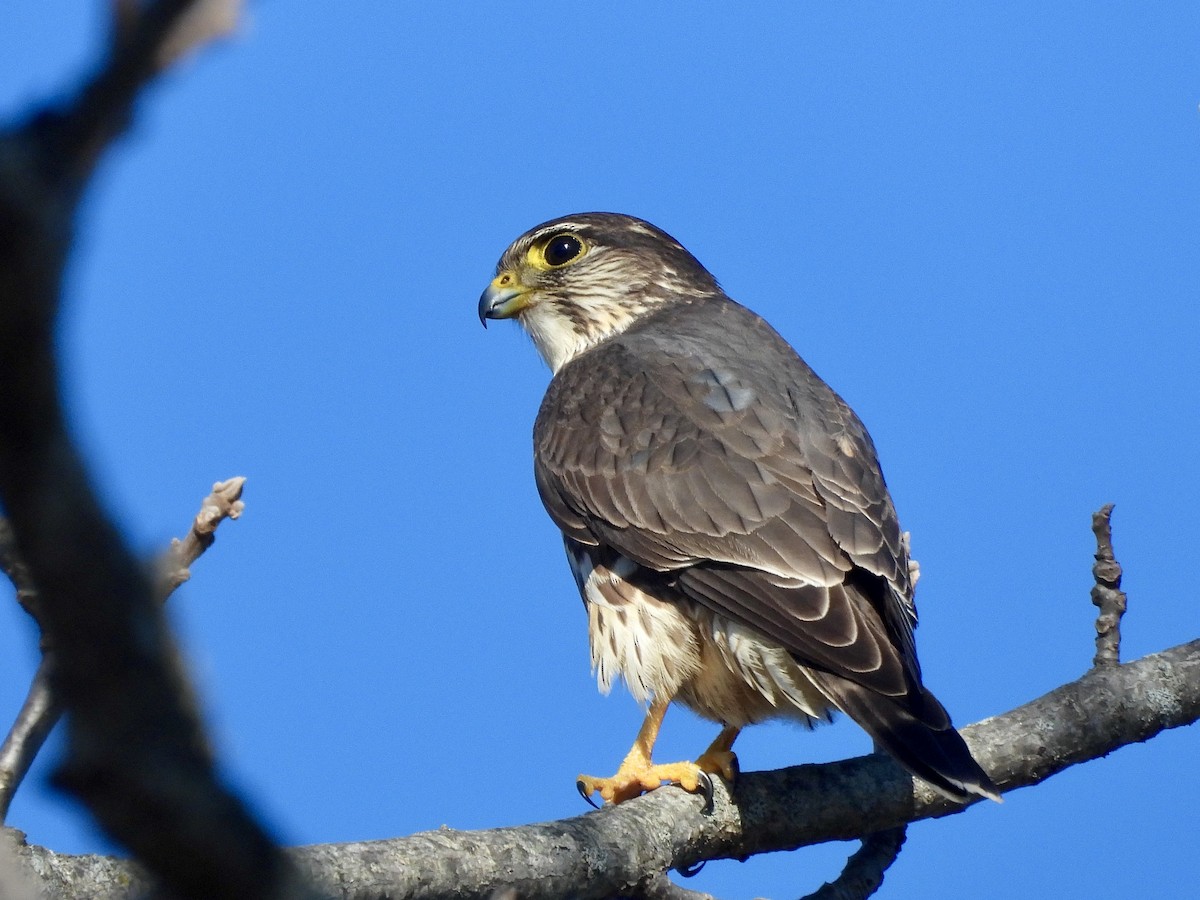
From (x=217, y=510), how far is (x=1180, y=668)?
3379 mm

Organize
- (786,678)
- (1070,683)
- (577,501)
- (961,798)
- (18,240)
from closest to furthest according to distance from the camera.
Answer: (18,240) < (961,798) < (786,678) < (1070,683) < (577,501)

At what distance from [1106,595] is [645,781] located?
1.70 meters

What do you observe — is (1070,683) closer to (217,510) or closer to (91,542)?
(217,510)

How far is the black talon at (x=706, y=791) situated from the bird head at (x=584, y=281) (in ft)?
7.66

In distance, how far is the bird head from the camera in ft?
19.4

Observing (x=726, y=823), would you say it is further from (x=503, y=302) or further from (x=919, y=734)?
(x=503, y=302)

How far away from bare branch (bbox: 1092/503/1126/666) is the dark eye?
2617mm

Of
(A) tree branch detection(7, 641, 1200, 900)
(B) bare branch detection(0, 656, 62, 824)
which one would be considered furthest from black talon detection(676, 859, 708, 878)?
(B) bare branch detection(0, 656, 62, 824)

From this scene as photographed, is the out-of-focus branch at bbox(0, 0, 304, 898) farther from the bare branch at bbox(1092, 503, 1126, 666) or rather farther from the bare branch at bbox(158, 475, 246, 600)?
the bare branch at bbox(1092, 503, 1126, 666)

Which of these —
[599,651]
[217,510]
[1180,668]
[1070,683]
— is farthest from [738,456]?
[217,510]

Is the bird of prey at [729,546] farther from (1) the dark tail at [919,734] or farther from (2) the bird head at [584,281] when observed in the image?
(2) the bird head at [584,281]

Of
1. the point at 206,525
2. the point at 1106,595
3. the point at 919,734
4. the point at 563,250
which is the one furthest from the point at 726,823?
the point at 563,250

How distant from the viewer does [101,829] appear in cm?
79

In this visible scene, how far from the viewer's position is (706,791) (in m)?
3.95
